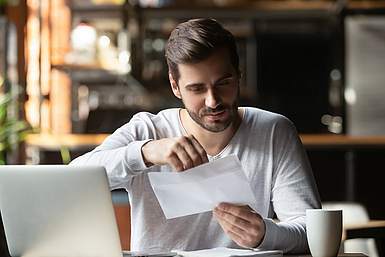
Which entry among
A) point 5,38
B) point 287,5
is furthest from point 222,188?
point 287,5

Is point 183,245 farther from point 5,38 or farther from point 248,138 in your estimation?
point 5,38

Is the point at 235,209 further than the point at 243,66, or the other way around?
the point at 243,66

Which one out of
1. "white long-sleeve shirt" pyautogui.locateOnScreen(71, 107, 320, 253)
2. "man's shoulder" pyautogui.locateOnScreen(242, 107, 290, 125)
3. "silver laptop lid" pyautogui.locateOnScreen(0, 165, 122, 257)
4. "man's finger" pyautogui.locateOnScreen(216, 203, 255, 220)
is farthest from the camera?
"man's shoulder" pyautogui.locateOnScreen(242, 107, 290, 125)

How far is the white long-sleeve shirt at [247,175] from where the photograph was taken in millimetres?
2092

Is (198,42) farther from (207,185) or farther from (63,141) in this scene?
(63,141)

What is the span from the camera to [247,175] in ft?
7.12

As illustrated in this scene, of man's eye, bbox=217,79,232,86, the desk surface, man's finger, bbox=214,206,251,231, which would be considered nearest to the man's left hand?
man's finger, bbox=214,206,251,231

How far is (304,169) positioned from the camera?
2.14 m

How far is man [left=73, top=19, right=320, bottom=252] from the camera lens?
2.06 metres

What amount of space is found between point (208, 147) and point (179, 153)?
35 centimetres

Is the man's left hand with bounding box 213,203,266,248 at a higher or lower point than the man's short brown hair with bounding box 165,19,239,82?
lower

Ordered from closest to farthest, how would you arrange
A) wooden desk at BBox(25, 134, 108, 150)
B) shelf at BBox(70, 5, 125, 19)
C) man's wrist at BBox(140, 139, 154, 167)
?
1. man's wrist at BBox(140, 139, 154, 167)
2. wooden desk at BBox(25, 134, 108, 150)
3. shelf at BBox(70, 5, 125, 19)

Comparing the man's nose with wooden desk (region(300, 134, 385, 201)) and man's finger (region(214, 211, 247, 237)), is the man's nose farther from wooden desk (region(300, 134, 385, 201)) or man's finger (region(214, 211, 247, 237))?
wooden desk (region(300, 134, 385, 201))

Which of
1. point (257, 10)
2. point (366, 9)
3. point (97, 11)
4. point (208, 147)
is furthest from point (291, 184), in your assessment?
point (97, 11)
